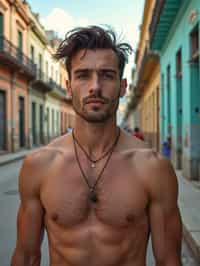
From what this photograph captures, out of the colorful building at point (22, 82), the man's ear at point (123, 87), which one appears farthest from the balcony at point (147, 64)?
the man's ear at point (123, 87)

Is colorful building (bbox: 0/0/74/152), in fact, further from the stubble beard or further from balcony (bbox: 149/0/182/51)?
the stubble beard

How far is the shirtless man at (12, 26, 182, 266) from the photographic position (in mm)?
1616

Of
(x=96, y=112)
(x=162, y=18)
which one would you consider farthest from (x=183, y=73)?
(x=96, y=112)

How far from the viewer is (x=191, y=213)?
18.6 ft

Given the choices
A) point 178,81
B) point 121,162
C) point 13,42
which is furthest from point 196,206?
point 13,42

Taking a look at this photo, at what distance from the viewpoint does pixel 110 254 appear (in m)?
1.62

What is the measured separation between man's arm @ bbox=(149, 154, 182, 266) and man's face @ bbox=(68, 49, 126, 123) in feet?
1.18

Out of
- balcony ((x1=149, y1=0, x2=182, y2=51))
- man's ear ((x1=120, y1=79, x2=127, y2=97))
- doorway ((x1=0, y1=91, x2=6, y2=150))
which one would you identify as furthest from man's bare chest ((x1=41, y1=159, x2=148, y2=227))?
doorway ((x1=0, y1=91, x2=6, y2=150))

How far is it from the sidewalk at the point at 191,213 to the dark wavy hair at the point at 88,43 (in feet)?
10.3

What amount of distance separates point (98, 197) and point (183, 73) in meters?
9.60

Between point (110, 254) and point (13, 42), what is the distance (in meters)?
21.7

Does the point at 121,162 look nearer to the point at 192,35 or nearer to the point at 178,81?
the point at 192,35

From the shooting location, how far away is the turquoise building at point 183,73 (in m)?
9.50

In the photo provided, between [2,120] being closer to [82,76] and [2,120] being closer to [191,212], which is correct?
[191,212]
